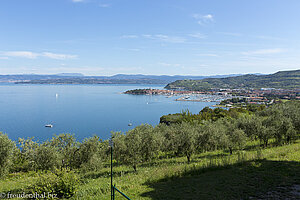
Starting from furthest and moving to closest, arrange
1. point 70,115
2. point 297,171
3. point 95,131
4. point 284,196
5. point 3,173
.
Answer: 1. point 70,115
2. point 95,131
3. point 3,173
4. point 297,171
5. point 284,196

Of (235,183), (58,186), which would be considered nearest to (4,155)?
(58,186)

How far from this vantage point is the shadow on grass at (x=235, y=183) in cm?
796

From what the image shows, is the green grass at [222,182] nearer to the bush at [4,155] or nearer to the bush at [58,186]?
the bush at [58,186]

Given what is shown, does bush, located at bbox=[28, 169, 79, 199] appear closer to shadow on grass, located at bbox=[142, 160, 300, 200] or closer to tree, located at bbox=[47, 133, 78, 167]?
shadow on grass, located at bbox=[142, 160, 300, 200]

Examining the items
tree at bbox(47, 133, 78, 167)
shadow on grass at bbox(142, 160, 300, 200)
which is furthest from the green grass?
tree at bbox(47, 133, 78, 167)

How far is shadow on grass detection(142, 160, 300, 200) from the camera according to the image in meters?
7.96

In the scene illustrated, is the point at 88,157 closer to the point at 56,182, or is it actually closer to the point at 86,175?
the point at 86,175

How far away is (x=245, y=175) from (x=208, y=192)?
9.26 ft

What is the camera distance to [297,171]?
9.76 m

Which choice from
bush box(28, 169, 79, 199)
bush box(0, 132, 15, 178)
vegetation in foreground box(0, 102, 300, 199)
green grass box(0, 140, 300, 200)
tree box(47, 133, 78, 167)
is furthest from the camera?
tree box(47, 133, 78, 167)

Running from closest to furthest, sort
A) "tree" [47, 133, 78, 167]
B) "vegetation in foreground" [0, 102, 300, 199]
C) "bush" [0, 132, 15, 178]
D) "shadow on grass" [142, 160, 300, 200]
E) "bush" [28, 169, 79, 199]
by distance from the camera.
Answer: "shadow on grass" [142, 160, 300, 200], "vegetation in foreground" [0, 102, 300, 199], "bush" [28, 169, 79, 199], "bush" [0, 132, 15, 178], "tree" [47, 133, 78, 167]

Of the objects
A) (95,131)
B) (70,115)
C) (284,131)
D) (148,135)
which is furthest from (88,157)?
(70,115)

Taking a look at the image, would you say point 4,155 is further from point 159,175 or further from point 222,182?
point 222,182

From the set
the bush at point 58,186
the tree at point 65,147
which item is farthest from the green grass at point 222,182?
the tree at point 65,147
